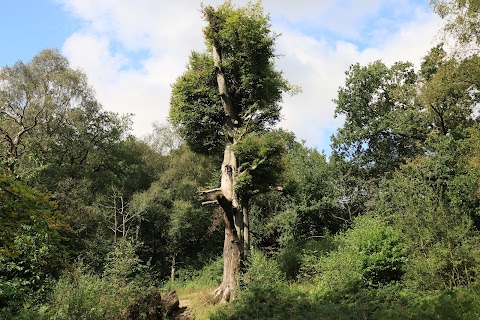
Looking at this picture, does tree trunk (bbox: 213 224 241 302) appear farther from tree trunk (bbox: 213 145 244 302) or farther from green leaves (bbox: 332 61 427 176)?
green leaves (bbox: 332 61 427 176)

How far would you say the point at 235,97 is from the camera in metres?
15.0

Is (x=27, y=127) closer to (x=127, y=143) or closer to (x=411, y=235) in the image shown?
(x=127, y=143)

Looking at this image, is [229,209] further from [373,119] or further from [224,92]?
[373,119]

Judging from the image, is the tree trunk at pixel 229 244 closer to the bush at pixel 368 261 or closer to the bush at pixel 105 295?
the bush at pixel 105 295

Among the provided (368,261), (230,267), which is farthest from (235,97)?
(368,261)

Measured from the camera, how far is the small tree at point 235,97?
43.9 feet

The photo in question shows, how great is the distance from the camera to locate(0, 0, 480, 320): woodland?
884cm

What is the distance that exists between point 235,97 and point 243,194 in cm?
405

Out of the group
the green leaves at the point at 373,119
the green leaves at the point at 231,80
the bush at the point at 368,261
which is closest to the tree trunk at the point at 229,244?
the green leaves at the point at 231,80

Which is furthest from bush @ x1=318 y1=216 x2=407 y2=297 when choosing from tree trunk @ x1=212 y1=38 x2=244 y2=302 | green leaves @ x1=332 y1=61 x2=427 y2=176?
green leaves @ x1=332 y1=61 x2=427 y2=176

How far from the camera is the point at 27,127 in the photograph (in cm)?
1867

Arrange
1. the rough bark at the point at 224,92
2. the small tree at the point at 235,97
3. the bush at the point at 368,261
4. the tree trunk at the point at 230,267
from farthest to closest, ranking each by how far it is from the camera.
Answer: the rough bark at the point at 224,92 < the small tree at the point at 235,97 < the tree trunk at the point at 230,267 < the bush at the point at 368,261

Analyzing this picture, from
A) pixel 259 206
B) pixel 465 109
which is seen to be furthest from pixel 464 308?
pixel 259 206

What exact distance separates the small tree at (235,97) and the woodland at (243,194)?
7 cm
